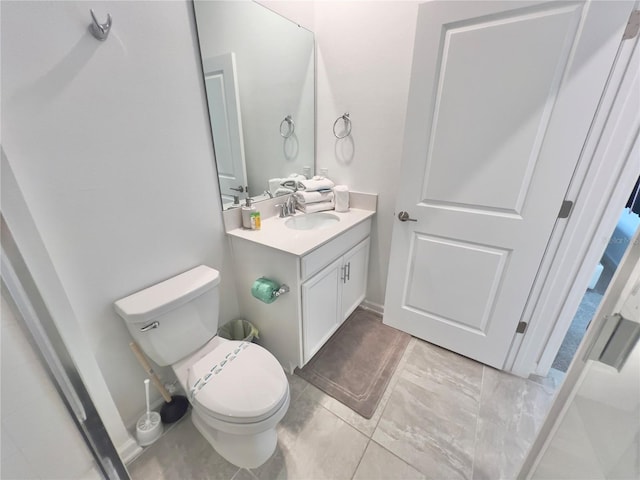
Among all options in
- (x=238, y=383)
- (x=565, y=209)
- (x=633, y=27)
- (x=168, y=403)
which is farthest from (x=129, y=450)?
(x=633, y=27)

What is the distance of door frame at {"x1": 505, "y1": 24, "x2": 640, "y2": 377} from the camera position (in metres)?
0.97

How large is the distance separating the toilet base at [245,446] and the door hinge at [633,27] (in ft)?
6.46

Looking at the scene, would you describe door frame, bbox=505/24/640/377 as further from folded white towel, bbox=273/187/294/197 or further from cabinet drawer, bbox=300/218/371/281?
folded white towel, bbox=273/187/294/197

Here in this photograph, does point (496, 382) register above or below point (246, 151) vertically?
below

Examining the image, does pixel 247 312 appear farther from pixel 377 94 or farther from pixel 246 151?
pixel 377 94

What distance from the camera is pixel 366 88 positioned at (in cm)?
162

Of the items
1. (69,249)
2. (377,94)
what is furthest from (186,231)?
(377,94)

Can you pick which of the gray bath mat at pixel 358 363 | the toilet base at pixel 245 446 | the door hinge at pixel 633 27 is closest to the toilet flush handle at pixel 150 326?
the toilet base at pixel 245 446

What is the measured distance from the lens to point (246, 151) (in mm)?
1527

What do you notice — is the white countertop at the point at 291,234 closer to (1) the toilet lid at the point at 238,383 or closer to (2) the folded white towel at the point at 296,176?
(2) the folded white towel at the point at 296,176

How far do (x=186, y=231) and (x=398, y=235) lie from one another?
1215 mm

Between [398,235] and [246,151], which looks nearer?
[246,151]

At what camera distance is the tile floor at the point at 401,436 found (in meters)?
1.10

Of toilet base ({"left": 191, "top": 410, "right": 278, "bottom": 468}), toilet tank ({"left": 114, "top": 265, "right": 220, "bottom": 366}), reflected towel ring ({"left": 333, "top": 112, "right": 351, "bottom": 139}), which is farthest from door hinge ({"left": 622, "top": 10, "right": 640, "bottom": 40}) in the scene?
toilet base ({"left": 191, "top": 410, "right": 278, "bottom": 468})
